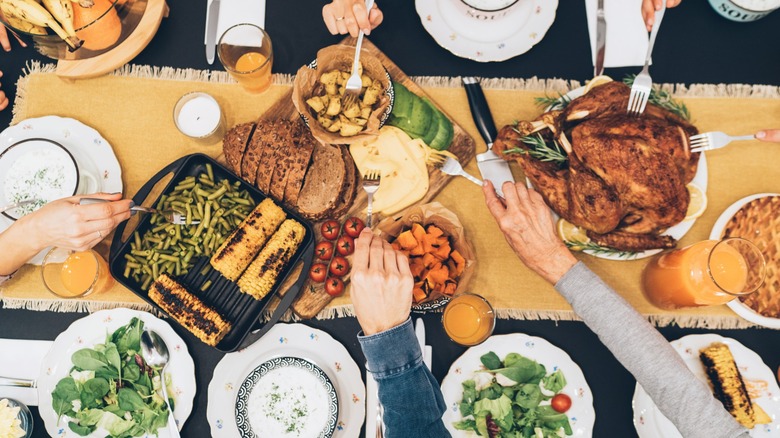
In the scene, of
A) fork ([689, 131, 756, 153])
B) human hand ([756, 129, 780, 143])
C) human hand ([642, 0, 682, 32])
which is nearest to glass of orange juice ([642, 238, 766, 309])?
fork ([689, 131, 756, 153])

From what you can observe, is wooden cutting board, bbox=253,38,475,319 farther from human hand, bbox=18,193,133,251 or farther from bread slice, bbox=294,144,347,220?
human hand, bbox=18,193,133,251

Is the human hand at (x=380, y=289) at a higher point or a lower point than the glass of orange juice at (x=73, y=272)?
higher

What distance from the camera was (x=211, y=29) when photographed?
2.51 m

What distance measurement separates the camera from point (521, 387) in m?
2.17

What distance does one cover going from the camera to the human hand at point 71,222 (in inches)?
83.6

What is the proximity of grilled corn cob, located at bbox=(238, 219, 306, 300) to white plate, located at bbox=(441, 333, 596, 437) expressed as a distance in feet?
2.93

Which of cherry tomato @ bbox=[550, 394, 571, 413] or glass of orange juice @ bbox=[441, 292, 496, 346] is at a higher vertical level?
glass of orange juice @ bbox=[441, 292, 496, 346]

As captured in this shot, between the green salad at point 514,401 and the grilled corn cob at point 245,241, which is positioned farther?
the grilled corn cob at point 245,241

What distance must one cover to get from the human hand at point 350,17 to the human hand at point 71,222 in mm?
1284

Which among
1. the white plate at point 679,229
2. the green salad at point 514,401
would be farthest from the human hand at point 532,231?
the green salad at point 514,401

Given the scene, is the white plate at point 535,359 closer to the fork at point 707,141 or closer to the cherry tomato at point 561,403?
→ the cherry tomato at point 561,403

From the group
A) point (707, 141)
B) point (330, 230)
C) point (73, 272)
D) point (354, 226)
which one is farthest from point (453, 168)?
point (73, 272)

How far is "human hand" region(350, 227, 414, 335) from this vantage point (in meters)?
1.86

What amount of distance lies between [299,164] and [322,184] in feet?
0.46
